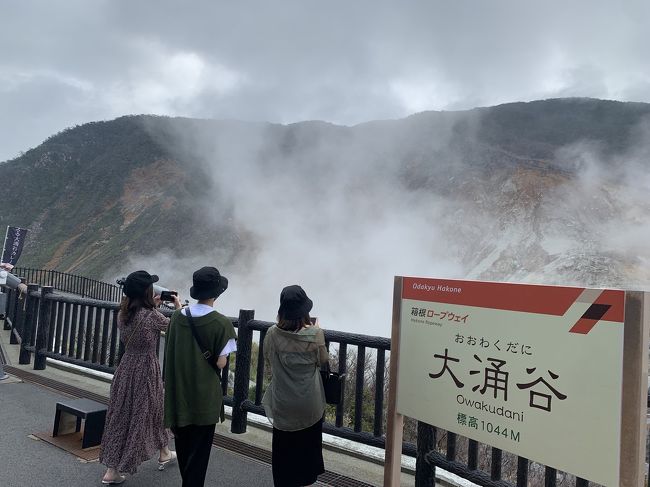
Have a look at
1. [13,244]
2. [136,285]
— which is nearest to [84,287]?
[13,244]

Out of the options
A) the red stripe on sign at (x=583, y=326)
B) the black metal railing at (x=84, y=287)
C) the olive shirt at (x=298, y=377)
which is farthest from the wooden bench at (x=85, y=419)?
the black metal railing at (x=84, y=287)

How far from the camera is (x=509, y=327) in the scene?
2.18m

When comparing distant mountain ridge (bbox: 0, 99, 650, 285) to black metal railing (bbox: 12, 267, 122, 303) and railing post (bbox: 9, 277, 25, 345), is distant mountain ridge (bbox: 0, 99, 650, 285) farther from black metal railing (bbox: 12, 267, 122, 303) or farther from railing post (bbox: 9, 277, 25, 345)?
railing post (bbox: 9, 277, 25, 345)

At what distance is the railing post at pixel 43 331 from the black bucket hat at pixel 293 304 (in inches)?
208

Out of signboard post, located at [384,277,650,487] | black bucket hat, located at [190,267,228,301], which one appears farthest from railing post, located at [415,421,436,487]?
black bucket hat, located at [190,267,228,301]

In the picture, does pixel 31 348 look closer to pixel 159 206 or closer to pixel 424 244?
pixel 424 244

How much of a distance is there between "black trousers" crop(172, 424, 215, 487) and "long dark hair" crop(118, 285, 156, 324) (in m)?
0.90

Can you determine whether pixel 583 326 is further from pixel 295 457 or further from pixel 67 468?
pixel 67 468

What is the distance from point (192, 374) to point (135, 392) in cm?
76

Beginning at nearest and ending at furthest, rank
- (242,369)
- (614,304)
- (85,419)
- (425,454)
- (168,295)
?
1. (614,304)
2. (425,454)
3. (168,295)
4. (85,419)
5. (242,369)

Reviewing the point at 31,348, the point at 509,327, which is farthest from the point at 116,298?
the point at 509,327

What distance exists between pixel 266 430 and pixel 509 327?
10.4ft

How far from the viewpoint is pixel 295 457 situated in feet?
9.45

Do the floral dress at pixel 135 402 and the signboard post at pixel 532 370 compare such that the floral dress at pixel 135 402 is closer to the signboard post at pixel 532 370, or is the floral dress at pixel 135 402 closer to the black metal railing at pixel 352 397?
the black metal railing at pixel 352 397
